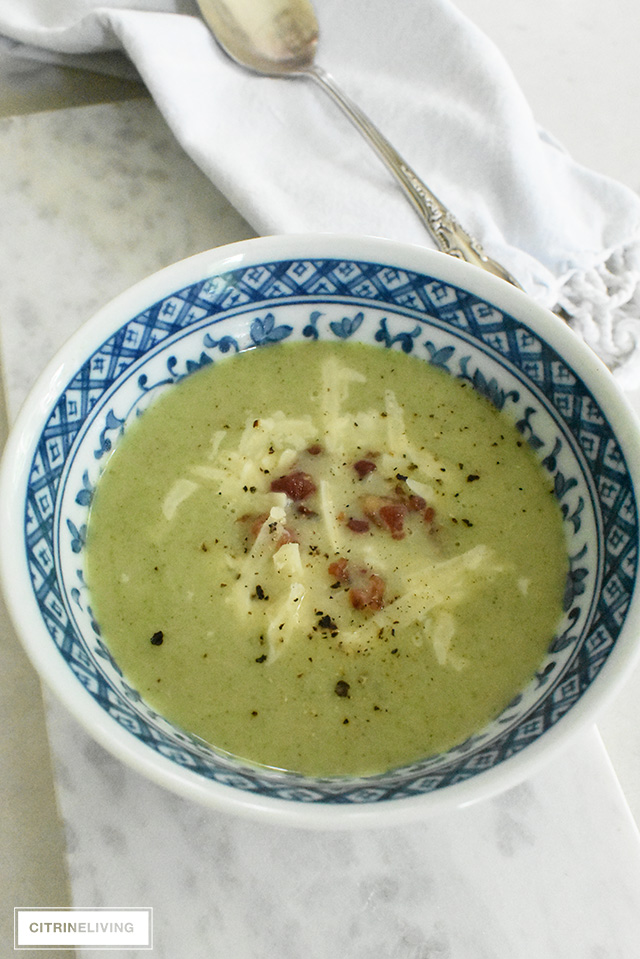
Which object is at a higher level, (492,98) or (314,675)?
(492,98)

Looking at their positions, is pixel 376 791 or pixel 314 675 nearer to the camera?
pixel 376 791

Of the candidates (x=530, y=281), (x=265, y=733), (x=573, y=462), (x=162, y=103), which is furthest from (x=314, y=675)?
(x=162, y=103)

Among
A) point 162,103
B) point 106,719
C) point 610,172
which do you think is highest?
point 162,103

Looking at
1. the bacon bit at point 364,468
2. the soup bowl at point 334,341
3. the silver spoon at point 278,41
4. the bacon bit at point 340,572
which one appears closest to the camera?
the soup bowl at point 334,341

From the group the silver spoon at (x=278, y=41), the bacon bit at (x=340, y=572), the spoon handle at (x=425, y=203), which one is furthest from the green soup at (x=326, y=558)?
the silver spoon at (x=278, y=41)

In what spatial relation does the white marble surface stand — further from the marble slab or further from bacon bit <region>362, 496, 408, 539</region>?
bacon bit <region>362, 496, 408, 539</region>

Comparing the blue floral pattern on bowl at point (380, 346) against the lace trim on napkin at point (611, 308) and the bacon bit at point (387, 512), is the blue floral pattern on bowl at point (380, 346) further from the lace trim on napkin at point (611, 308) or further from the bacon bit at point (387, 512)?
the lace trim on napkin at point (611, 308)

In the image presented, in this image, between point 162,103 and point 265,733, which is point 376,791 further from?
point 162,103
